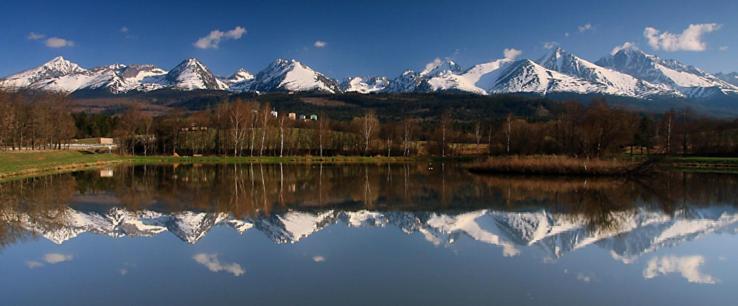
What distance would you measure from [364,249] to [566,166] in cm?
3464

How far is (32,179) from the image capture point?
3978 cm

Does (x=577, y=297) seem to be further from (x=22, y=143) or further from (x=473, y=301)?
(x=22, y=143)

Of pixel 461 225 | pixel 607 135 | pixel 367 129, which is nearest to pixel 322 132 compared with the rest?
pixel 367 129

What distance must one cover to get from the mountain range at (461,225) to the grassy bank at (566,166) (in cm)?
2040

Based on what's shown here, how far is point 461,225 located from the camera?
2045 cm

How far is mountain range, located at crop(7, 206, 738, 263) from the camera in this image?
1714cm

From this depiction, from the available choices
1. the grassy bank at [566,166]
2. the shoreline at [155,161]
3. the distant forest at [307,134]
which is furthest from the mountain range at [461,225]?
the distant forest at [307,134]

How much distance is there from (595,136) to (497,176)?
55.5ft

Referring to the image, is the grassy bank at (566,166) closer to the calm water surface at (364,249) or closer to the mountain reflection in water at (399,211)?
the mountain reflection in water at (399,211)

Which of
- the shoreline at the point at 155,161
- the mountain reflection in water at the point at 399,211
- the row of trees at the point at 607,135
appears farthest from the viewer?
the row of trees at the point at 607,135

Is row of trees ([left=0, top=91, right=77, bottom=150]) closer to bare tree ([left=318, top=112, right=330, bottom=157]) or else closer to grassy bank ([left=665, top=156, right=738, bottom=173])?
bare tree ([left=318, top=112, right=330, bottom=157])

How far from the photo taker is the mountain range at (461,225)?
1714cm

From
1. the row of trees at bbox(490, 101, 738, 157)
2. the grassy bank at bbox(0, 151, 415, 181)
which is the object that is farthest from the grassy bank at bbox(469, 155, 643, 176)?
the grassy bank at bbox(0, 151, 415, 181)

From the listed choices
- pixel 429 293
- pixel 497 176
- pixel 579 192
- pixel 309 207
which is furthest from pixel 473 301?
pixel 497 176
